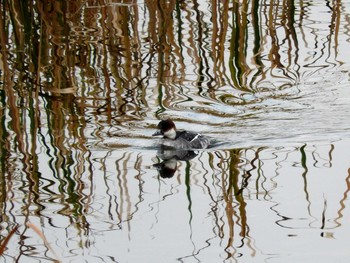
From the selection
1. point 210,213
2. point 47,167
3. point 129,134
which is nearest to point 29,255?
point 210,213

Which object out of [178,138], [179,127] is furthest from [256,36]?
[178,138]

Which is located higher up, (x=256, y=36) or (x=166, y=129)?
(x=256, y=36)

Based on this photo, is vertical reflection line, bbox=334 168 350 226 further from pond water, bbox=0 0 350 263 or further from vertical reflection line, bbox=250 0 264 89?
vertical reflection line, bbox=250 0 264 89

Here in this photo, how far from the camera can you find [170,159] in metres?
8.80

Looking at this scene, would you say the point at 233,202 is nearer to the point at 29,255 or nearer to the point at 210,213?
the point at 210,213

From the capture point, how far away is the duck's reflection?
8138 millimetres

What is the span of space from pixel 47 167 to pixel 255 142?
2.09m

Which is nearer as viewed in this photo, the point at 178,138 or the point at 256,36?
the point at 178,138

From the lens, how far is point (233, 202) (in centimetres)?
711

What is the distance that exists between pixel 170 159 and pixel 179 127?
1.14 metres

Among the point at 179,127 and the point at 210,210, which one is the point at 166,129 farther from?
the point at 210,210

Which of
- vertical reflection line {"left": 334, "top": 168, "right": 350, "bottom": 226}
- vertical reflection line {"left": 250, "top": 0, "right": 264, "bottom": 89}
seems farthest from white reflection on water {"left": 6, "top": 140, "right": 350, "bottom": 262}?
vertical reflection line {"left": 250, "top": 0, "right": 264, "bottom": 89}

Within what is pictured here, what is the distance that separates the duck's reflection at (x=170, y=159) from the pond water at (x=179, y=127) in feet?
0.11

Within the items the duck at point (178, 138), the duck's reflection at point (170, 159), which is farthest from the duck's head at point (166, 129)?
the duck's reflection at point (170, 159)
